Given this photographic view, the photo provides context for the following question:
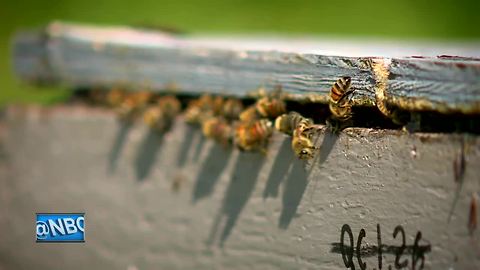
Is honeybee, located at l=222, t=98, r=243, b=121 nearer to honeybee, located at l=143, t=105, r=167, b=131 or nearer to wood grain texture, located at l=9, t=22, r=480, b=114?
wood grain texture, located at l=9, t=22, r=480, b=114

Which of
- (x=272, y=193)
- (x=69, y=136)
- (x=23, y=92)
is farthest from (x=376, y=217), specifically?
(x=23, y=92)

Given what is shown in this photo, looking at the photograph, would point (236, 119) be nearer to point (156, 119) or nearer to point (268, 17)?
point (156, 119)

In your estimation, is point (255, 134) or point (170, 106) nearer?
point (255, 134)

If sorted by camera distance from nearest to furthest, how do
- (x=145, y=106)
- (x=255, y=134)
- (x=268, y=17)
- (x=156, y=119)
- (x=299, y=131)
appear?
1. (x=299, y=131)
2. (x=255, y=134)
3. (x=156, y=119)
4. (x=145, y=106)
5. (x=268, y=17)

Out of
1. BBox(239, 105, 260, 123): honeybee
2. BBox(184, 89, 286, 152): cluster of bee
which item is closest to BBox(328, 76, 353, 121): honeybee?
BBox(184, 89, 286, 152): cluster of bee

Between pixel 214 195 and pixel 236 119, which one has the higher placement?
pixel 236 119

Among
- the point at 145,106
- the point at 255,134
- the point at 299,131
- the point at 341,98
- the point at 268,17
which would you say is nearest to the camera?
the point at 341,98

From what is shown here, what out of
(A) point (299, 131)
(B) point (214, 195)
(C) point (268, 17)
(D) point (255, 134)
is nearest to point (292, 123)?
(A) point (299, 131)

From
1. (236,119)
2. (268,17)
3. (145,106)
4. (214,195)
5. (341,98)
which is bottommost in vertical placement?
(214,195)
